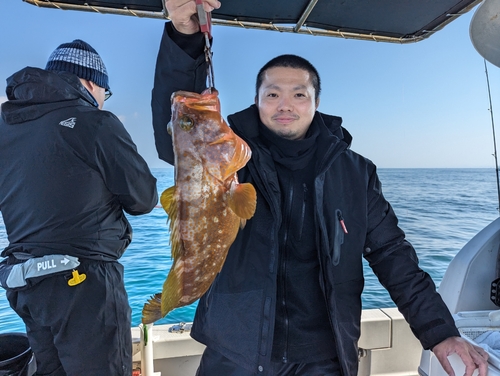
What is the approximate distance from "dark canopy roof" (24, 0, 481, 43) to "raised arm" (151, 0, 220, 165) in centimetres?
158

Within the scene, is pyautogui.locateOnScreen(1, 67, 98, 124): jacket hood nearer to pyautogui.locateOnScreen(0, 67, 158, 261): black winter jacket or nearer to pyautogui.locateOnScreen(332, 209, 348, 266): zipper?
pyautogui.locateOnScreen(0, 67, 158, 261): black winter jacket

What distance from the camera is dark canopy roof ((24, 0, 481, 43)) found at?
2764mm

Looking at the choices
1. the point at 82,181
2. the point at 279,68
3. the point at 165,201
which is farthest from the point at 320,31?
the point at 165,201

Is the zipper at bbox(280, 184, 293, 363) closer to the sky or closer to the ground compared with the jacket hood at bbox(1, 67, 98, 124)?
closer to the ground

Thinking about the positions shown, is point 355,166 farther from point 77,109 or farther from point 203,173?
point 77,109

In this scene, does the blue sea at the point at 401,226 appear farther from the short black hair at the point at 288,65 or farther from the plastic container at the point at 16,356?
the plastic container at the point at 16,356

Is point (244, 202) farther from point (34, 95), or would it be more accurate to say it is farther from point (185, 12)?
point (34, 95)

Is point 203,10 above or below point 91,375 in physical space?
above

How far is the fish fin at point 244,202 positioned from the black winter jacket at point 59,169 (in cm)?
116

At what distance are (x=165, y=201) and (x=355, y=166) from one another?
1012 millimetres

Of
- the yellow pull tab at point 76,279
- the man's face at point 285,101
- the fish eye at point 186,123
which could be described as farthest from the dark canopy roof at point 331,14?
the yellow pull tab at point 76,279

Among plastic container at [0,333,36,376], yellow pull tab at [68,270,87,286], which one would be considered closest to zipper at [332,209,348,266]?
yellow pull tab at [68,270,87,286]

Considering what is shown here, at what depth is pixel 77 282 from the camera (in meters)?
1.99

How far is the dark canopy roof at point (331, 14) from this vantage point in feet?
9.07
